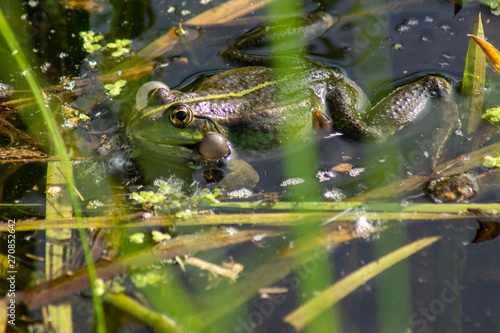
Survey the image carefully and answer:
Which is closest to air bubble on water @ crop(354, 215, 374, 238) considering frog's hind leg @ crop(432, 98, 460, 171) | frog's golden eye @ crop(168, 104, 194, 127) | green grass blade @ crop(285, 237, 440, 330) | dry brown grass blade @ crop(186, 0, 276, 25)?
green grass blade @ crop(285, 237, 440, 330)

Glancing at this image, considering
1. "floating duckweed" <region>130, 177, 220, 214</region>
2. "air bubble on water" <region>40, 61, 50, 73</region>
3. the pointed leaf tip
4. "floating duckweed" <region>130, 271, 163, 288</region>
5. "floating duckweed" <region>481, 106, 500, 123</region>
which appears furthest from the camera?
"air bubble on water" <region>40, 61, 50, 73</region>

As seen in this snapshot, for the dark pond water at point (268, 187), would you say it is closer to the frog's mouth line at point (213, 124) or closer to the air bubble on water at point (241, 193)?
the air bubble on water at point (241, 193)

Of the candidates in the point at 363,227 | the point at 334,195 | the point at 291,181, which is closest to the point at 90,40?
the point at 291,181

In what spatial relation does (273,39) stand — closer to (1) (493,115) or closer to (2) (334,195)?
(2) (334,195)

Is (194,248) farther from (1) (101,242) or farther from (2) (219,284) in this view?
(1) (101,242)

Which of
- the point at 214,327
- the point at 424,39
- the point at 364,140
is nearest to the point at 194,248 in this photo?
the point at 214,327

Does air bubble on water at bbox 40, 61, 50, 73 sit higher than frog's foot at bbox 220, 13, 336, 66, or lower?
higher

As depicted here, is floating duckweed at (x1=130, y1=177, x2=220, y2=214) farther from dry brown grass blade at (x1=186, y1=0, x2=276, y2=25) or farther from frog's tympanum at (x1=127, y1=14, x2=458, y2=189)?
dry brown grass blade at (x1=186, y1=0, x2=276, y2=25)
